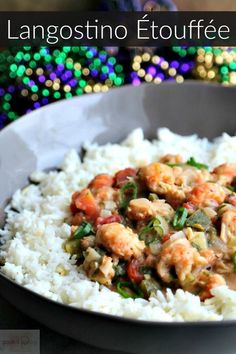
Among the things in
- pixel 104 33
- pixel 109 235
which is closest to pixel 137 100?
pixel 104 33

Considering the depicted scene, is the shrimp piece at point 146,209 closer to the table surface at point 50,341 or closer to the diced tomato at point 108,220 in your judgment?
the diced tomato at point 108,220

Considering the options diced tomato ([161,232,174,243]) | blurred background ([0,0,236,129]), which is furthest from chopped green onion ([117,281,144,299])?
blurred background ([0,0,236,129])

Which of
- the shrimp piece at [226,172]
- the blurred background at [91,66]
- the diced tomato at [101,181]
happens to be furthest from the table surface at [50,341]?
the blurred background at [91,66]

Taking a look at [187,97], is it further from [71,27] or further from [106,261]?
[106,261]

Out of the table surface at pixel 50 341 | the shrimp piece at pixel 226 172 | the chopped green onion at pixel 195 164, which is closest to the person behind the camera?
the table surface at pixel 50 341

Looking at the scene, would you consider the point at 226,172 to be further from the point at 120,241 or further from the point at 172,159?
the point at 120,241

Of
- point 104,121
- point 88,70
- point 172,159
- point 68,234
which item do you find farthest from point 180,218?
point 88,70

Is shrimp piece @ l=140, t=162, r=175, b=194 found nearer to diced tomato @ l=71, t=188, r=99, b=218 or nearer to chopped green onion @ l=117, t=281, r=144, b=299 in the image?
diced tomato @ l=71, t=188, r=99, b=218
